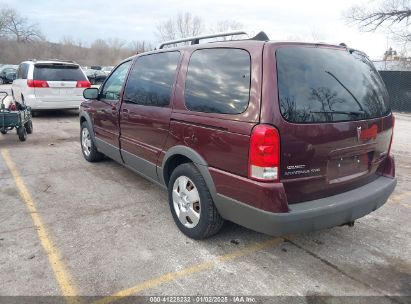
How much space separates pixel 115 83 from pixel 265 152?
122 inches

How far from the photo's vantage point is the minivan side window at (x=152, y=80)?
3.71 meters

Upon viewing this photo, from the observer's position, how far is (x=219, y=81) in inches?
120

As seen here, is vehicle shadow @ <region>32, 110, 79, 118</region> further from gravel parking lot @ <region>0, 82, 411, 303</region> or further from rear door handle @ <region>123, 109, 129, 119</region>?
rear door handle @ <region>123, 109, 129, 119</region>

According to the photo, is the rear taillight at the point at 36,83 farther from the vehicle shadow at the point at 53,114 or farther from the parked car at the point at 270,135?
the parked car at the point at 270,135

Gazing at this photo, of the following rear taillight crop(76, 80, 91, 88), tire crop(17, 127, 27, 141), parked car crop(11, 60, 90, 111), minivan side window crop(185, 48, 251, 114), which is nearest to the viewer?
minivan side window crop(185, 48, 251, 114)

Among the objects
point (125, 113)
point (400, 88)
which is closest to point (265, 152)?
point (125, 113)

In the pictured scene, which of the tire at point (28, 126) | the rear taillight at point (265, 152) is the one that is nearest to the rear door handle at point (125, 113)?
the rear taillight at point (265, 152)

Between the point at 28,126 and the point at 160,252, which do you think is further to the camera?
the point at 28,126

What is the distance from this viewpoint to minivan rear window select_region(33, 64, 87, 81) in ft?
33.6

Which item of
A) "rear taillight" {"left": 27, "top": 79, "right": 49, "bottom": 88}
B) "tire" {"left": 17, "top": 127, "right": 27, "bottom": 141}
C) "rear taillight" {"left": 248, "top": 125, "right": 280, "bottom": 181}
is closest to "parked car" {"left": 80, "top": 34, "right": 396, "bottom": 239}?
"rear taillight" {"left": 248, "top": 125, "right": 280, "bottom": 181}

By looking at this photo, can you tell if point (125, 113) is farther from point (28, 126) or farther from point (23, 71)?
point (23, 71)

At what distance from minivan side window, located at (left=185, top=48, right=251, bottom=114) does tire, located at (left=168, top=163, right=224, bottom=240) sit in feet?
2.10

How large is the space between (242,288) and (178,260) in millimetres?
656

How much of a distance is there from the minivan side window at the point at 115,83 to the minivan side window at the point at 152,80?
249mm
